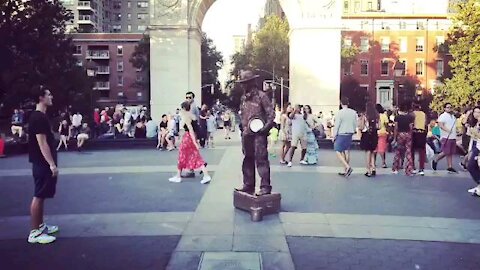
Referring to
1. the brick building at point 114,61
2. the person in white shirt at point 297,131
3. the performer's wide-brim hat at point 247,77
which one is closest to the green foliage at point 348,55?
the brick building at point 114,61

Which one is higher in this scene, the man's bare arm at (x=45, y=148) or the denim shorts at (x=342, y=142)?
the man's bare arm at (x=45, y=148)

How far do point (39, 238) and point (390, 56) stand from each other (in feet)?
213

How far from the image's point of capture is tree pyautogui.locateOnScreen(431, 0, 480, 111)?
33.8 meters

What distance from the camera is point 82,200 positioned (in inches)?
329

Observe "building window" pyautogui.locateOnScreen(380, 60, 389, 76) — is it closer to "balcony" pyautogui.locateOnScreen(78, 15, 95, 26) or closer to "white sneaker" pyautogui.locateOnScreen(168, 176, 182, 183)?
"balcony" pyautogui.locateOnScreen(78, 15, 95, 26)

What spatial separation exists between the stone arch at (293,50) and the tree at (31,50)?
6.91 meters

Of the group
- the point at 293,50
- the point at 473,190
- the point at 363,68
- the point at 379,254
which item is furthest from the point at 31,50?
the point at 363,68

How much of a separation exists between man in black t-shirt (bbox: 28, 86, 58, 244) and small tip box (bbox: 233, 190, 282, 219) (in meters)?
2.54

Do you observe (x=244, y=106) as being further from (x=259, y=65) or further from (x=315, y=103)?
(x=259, y=65)

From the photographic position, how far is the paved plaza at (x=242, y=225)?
513cm

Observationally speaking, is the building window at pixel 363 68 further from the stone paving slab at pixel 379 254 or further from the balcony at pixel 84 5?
the stone paving slab at pixel 379 254

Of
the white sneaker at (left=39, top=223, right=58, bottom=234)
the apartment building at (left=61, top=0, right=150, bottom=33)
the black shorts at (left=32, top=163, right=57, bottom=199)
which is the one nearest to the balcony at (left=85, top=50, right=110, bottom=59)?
the apartment building at (left=61, top=0, right=150, bottom=33)

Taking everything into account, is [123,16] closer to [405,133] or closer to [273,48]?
[273,48]

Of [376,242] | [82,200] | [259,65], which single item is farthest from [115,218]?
[259,65]
